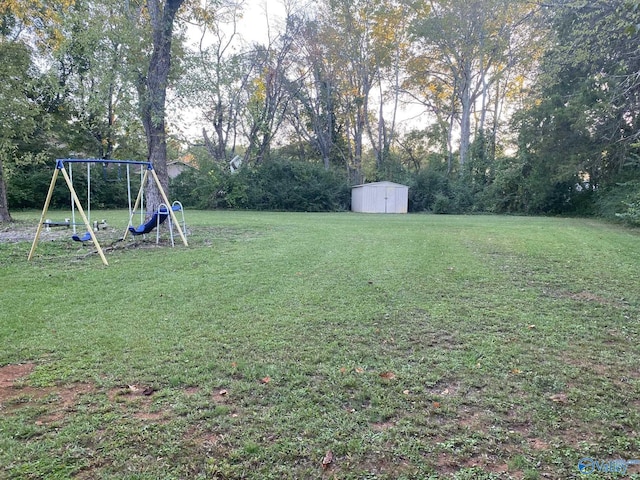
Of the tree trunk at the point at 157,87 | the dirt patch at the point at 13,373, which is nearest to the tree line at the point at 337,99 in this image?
the tree trunk at the point at 157,87

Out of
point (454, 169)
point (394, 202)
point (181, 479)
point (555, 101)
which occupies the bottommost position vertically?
point (181, 479)

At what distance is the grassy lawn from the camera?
5.67 feet

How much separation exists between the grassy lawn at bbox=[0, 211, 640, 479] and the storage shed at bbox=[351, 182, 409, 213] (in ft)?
58.2

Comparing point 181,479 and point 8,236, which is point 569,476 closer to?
point 181,479

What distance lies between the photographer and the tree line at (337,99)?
33.3ft

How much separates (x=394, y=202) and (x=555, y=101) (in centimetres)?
936

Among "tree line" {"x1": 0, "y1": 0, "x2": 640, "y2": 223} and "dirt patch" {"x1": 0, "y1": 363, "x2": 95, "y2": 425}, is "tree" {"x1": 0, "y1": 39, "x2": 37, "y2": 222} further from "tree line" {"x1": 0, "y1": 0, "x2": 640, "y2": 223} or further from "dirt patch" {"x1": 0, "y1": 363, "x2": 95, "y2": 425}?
"dirt patch" {"x1": 0, "y1": 363, "x2": 95, "y2": 425}

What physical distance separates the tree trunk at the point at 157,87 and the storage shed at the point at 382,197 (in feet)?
48.5

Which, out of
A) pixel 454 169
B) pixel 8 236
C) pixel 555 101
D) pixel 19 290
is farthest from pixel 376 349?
pixel 454 169

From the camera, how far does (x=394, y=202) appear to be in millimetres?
23125

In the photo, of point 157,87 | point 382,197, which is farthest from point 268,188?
point 157,87

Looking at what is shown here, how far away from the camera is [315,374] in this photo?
2.50 metres
